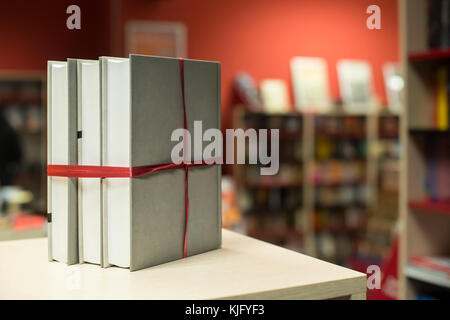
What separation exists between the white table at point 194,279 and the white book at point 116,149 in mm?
44

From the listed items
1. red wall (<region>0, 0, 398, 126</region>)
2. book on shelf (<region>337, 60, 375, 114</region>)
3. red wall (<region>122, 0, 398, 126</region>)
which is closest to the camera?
red wall (<region>0, 0, 398, 126</region>)

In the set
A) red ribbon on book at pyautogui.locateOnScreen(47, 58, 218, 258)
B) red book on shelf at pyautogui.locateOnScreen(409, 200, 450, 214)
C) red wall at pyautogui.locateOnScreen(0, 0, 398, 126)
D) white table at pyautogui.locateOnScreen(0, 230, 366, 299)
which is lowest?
red book on shelf at pyautogui.locateOnScreen(409, 200, 450, 214)

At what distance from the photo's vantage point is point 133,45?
17.1ft

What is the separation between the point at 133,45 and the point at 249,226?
82.5 inches

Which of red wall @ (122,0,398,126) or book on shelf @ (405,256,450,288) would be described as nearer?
book on shelf @ (405,256,450,288)

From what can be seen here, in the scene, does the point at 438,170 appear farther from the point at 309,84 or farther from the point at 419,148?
the point at 309,84

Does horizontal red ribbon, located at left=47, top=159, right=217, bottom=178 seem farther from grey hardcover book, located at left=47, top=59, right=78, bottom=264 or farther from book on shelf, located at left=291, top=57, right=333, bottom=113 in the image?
book on shelf, located at left=291, top=57, right=333, bottom=113

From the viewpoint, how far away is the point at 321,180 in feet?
→ 19.3

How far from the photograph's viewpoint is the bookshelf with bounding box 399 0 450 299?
8.77 feet

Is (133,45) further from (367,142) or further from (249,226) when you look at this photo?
(367,142)

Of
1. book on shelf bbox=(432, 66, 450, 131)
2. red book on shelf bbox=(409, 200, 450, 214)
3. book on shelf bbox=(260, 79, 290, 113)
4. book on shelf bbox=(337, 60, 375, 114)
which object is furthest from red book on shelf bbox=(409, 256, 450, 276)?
book on shelf bbox=(337, 60, 375, 114)

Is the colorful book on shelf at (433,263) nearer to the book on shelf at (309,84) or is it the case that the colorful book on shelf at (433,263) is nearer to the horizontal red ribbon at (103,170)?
the horizontal red ribbon at (103,170)

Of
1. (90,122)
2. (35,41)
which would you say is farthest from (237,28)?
(90,122)

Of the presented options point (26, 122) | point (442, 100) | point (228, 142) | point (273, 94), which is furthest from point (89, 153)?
point (26, 122)
